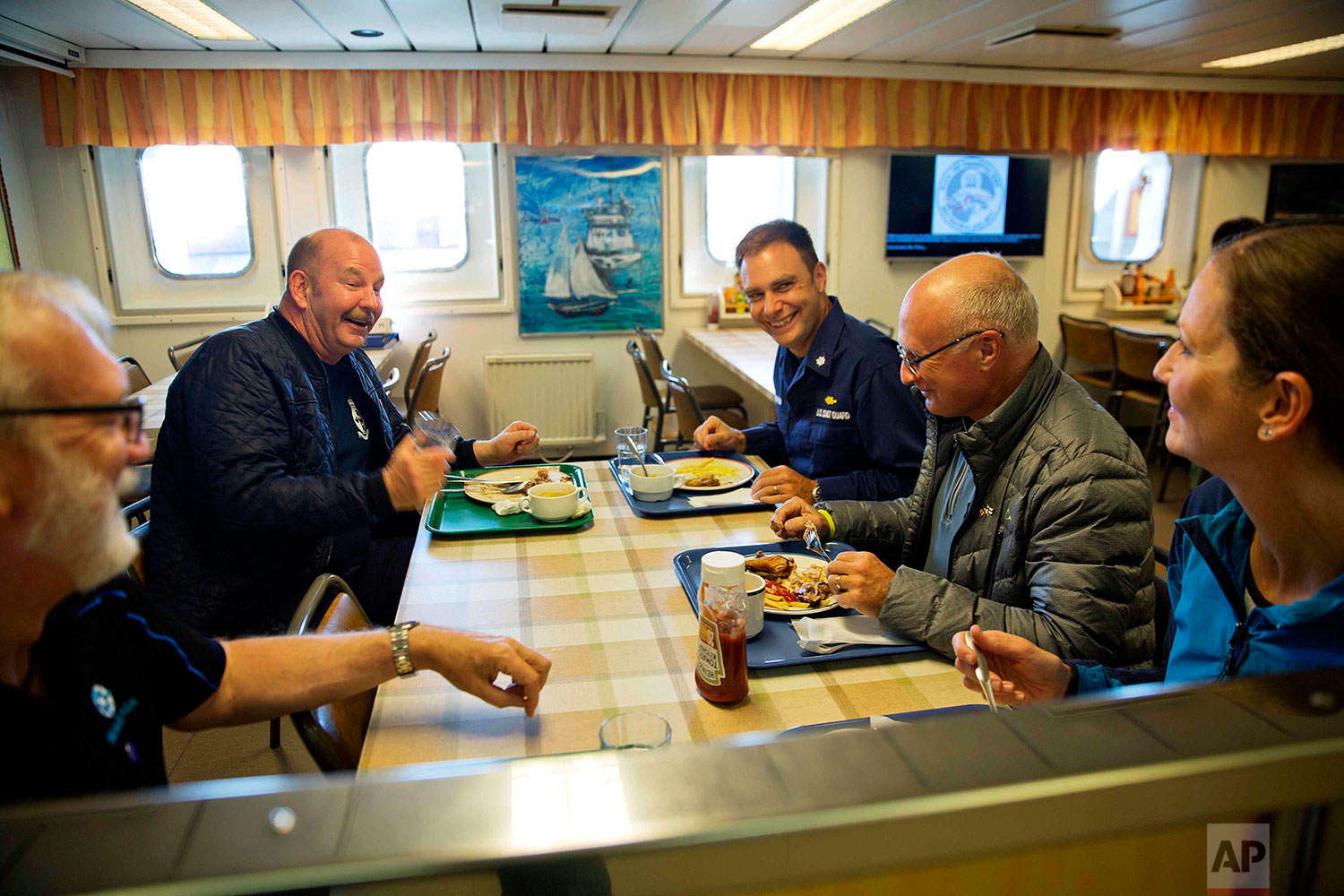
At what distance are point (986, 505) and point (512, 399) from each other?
4.55 metres

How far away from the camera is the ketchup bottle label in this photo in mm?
1206

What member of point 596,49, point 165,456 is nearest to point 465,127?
point 596,49

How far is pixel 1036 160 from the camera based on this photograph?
19.6 ft

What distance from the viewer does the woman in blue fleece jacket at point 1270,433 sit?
0.85 m

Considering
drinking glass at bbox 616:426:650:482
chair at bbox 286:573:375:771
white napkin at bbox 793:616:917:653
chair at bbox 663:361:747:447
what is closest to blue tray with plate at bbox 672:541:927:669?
white napkin at bbox 793:616:917:653

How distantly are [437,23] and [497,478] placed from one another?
306cm

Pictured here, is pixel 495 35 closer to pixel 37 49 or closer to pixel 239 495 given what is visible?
pixel 37 49

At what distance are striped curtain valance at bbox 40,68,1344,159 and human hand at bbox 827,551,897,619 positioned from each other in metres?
4.47

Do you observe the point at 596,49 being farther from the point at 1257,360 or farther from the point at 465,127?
the point at 1257,360

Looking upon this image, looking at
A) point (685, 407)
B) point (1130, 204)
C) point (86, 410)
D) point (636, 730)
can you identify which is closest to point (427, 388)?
point (685, 407)

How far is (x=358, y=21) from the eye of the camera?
418 cm

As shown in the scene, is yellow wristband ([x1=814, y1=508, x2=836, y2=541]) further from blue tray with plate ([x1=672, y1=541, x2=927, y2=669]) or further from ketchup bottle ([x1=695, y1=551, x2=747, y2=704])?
ketchup bottle ([x1=695, y1=551, x2=747, y2=704])

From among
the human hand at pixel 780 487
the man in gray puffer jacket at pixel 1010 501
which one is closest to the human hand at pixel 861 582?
the man in gray puffer jacket at pixel 1010 501

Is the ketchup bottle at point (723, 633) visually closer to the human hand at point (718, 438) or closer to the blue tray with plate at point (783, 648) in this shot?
the blue tray with plate at point (783, 648)
